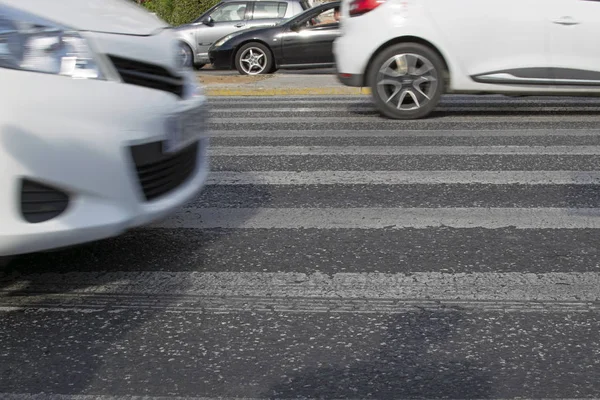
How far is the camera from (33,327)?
338 centimetres

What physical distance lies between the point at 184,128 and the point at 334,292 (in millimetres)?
971

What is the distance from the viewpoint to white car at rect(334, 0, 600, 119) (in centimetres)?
855

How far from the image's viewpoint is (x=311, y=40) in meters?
16.5

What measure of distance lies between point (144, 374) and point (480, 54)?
20.8 ft

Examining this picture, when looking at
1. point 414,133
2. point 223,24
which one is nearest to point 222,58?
point 223,24

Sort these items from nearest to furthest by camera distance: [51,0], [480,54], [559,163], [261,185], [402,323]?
[402,323] → [51,0] → [261,185] → [559,163] → [480,54]

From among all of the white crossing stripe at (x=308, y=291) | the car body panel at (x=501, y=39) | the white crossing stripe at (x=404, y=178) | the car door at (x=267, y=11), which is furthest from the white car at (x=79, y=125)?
the car door at (x=267, y=11)

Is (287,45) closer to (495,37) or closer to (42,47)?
(495,37)

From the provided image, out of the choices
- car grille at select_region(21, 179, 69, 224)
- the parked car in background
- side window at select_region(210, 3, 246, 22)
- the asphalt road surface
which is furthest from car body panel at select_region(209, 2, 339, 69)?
car grille at select_region(21, 179, 69, 224)

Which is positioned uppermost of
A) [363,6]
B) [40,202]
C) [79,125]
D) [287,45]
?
[363,6]

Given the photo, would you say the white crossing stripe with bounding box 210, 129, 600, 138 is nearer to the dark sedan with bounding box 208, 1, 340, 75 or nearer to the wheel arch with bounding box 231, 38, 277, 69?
the dark sedan with bounding box 208, 1, 340, 75

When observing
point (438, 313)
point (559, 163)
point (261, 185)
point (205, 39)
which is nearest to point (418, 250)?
point (438, 313)

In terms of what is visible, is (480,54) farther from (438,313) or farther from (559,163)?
(438,313)

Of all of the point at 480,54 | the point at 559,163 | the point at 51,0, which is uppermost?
the point at 51,0
